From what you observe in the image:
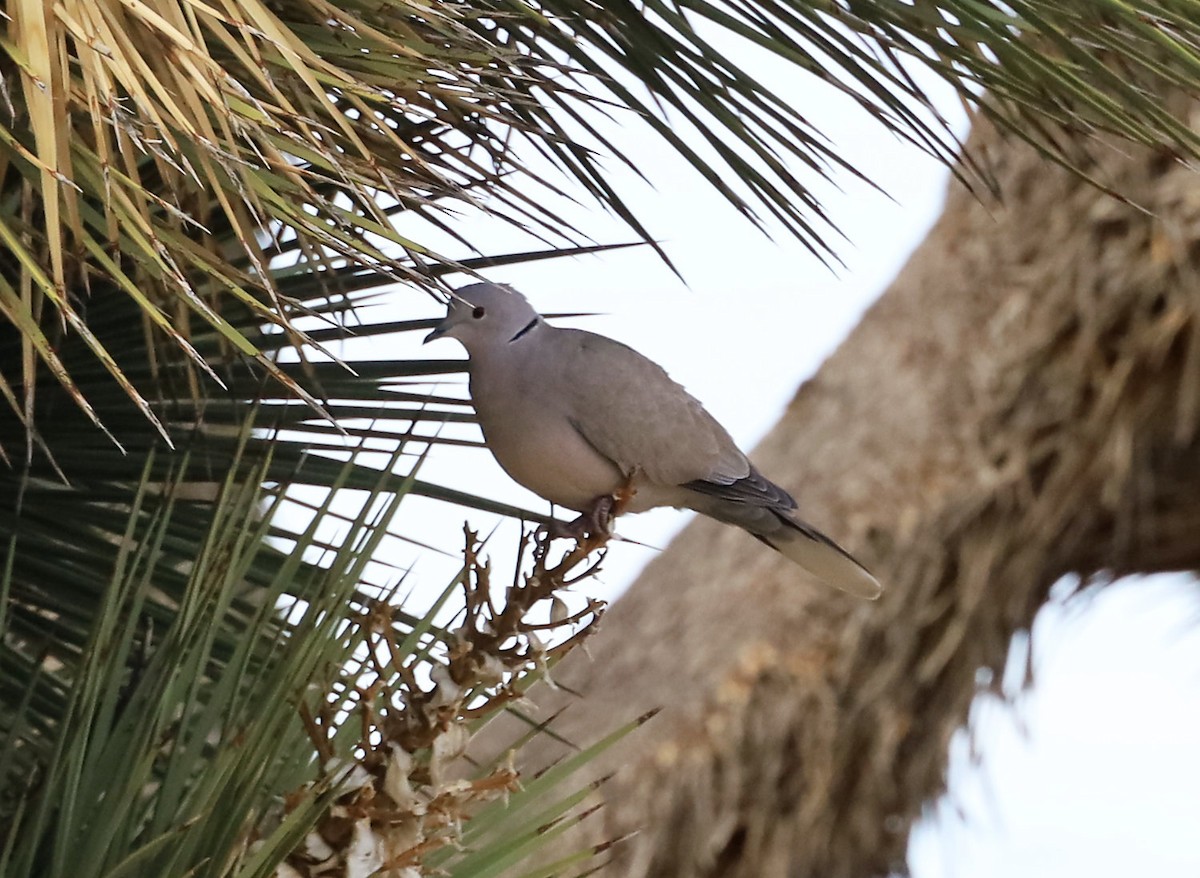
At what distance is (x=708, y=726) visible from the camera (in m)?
3.31

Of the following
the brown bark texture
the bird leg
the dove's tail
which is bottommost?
the bird leg

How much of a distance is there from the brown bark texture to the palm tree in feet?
6.80

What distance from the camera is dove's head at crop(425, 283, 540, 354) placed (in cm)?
139

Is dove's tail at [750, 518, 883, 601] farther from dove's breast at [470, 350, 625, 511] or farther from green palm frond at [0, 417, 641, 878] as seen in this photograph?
green palm frond at [0, 417, 641, 878]

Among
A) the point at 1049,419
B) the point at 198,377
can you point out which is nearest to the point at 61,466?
the point at 198,377

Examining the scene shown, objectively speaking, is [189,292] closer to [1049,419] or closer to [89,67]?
[89,67]

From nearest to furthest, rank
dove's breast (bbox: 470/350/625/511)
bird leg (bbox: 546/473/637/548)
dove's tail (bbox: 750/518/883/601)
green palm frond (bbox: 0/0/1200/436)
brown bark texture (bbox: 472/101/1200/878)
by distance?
green palm frond (bbox: 0/0/1200/436) < bird leg (bbox: 546/473/637/548) < dove's breast (bbox: 470/350/625/511) < dove's tail (bbox: 750/518/883/601) < brown bark texture (bbox: 472/101/1200/878)

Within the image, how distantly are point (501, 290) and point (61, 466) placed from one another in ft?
1.46

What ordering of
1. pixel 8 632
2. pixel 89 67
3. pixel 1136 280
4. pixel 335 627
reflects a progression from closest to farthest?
pixel 89 67 → pixel 335 627 → pixel 8 632 → pixel 1136 280

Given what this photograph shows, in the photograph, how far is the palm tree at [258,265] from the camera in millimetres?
775

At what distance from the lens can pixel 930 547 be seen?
350 centimetres

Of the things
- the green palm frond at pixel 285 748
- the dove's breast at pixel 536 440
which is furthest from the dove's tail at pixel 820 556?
the green palm frond at pixel 285 748

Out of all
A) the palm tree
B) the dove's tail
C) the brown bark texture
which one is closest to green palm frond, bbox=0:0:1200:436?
the palm tree

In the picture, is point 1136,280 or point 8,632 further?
point 1136,280
